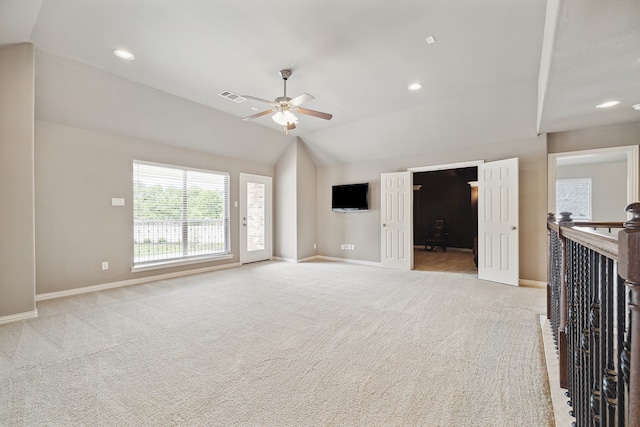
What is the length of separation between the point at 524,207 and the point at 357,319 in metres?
3.69

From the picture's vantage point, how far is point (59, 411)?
5.52 feet

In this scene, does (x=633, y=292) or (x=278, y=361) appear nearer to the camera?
(x=633, y=292)

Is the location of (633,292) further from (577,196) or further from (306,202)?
(577,196)

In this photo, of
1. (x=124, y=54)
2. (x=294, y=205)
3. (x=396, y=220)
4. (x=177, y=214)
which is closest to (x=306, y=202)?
(x=294, y=205)

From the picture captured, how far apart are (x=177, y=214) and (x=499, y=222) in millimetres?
5928

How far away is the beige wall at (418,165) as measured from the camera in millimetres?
4578

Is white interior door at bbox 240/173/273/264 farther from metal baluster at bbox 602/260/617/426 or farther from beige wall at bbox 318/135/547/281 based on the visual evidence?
metal baluster at bbox 602/260/617/426

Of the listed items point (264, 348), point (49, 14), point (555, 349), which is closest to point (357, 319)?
point (264, 348)

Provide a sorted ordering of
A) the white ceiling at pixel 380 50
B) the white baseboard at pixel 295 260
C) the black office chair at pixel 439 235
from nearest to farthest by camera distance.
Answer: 1. the white ceiling at pixel 380 50
2. the white baseboard at pixel 295 260
3. the black office chair at pixel 439 235

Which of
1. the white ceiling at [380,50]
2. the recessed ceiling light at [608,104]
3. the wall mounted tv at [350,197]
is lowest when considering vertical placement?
the wall mounted tv at [350,197]

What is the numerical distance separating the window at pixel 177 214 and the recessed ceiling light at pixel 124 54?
192cm

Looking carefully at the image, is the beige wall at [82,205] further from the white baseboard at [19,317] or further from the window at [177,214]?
the white baseboard at [19,317]

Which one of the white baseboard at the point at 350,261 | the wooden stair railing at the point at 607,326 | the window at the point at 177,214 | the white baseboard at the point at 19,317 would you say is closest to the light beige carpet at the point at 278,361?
the white baseboard at the point at 19,317

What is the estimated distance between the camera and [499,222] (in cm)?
475
